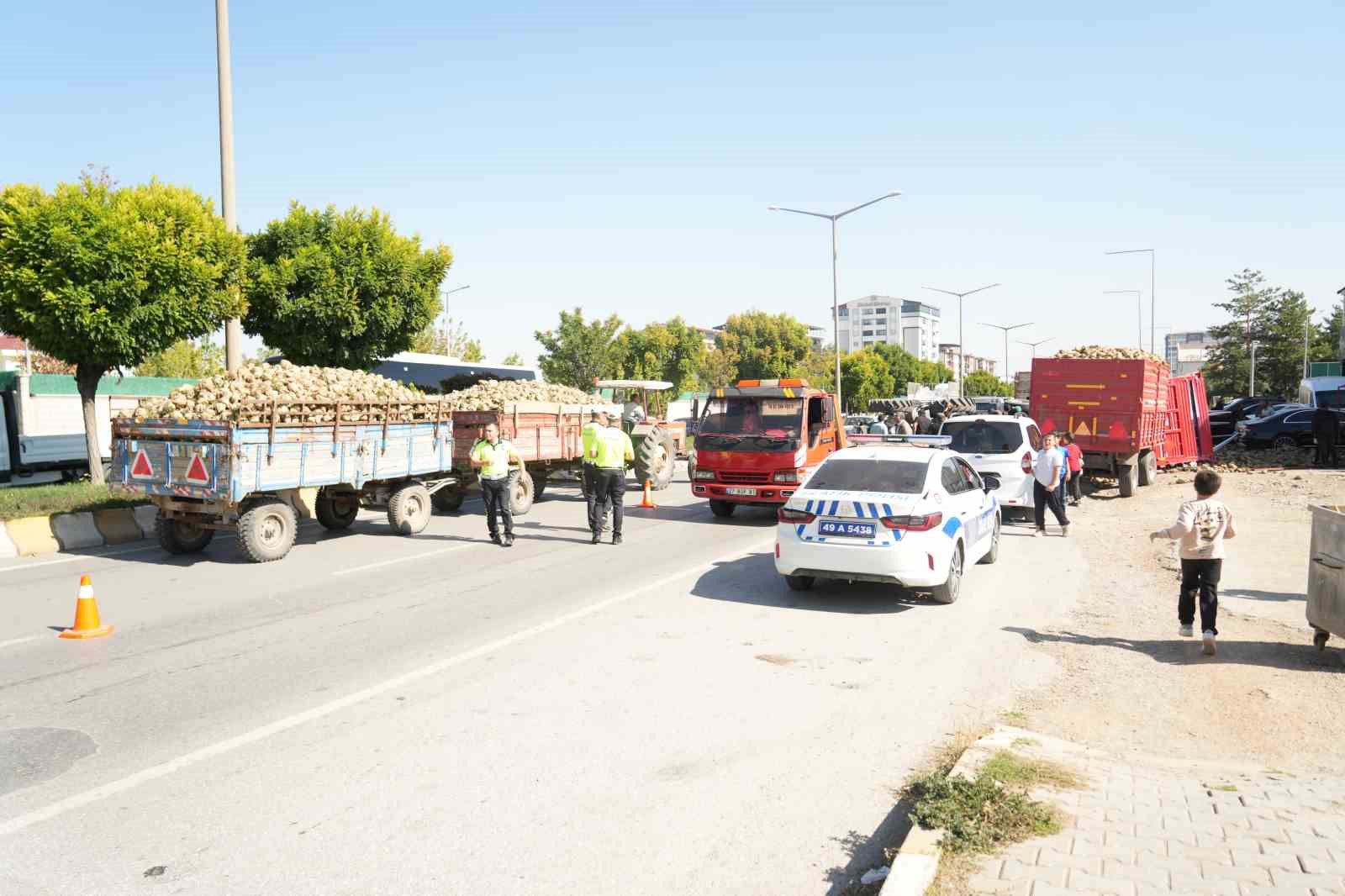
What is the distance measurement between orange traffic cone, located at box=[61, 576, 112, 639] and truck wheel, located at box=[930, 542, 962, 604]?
7537 millimetres

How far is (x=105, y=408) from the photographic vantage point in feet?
79.5

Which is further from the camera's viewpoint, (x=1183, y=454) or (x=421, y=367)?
(x=421, y=367)

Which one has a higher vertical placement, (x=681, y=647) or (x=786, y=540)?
(x=786, y=540)

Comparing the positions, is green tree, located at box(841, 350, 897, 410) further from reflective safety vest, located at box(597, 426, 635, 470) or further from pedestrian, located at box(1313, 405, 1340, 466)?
reflective safety vest, located at box(597, 426, 635, 470)

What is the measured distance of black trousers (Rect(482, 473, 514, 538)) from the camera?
1345 cm

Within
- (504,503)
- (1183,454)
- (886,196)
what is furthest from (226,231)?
(886,196)

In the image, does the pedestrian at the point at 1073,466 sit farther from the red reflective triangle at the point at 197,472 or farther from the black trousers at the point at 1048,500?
the red reflective triangle at the point at 197,472

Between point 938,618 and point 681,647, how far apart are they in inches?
106

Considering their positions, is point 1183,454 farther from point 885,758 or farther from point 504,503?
point 885,758

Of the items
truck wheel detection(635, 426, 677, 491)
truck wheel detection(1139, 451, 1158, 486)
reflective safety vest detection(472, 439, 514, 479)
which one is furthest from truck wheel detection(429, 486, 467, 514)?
truck wheel detection(1139, 451, 1158, 486)

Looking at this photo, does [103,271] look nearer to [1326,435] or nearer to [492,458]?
[492,458]

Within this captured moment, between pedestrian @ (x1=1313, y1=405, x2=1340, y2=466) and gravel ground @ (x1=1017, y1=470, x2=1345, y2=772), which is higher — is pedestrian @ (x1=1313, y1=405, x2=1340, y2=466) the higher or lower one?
the higher one

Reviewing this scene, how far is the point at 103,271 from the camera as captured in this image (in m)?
15.0

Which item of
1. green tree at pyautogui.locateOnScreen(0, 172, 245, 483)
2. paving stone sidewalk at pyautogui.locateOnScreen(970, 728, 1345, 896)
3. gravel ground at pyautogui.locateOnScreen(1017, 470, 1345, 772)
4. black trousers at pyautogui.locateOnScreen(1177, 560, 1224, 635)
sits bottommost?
gravel ground at pyautogui.locateOnScreen(1017, 470, 1345, 772)
